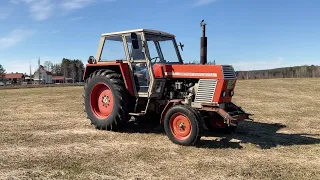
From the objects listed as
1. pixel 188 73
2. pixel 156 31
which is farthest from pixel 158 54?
pixel 188 73

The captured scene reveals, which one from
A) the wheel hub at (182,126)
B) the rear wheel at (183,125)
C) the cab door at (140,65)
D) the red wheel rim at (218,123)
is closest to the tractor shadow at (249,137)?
the red wheel rim at (218,123)

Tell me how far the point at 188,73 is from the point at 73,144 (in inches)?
115

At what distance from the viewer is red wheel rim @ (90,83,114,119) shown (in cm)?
878

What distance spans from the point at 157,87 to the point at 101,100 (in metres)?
1.76

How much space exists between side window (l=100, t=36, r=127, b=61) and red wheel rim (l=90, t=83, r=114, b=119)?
28.7 inches

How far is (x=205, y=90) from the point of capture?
7348mm

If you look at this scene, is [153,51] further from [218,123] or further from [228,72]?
[218,123]

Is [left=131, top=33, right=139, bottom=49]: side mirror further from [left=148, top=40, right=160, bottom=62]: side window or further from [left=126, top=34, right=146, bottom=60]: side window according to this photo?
[left=148, top=40, right=160, bottom=62]: side window

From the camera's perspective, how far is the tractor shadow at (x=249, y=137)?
722 cm

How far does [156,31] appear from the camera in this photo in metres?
8.58

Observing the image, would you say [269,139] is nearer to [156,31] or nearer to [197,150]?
[197,150]

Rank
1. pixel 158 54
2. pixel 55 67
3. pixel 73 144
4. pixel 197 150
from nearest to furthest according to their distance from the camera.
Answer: pixel 197 150 → pixel 73 144 → pixel 158 54 → pixel 55 67

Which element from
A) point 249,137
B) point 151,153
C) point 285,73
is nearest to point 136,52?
point 151,153

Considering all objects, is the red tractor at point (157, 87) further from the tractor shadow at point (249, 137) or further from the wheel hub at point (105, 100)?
the tractor shadow at point (249, 137)
